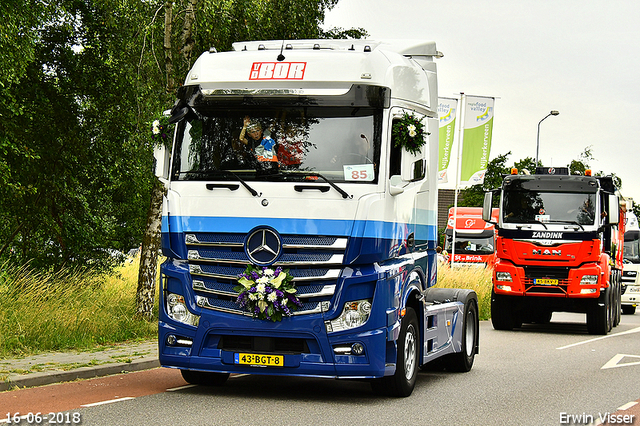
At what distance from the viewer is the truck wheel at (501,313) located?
19.5 m

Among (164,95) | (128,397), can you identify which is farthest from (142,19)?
(128,397)

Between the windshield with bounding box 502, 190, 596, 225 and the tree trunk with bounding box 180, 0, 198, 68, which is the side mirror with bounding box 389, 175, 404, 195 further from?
the windshield with bounding box 502, 190, 596, 225

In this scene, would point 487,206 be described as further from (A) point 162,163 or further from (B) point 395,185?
(A) point 162,163

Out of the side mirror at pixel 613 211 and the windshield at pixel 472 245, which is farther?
the windshield at pixel 472 245

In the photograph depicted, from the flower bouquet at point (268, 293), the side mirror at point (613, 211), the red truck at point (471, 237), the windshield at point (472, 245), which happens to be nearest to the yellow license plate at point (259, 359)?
the flower bouquet at point (268, 293)

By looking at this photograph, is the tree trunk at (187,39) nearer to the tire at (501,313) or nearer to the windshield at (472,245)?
the tire at (501,313)

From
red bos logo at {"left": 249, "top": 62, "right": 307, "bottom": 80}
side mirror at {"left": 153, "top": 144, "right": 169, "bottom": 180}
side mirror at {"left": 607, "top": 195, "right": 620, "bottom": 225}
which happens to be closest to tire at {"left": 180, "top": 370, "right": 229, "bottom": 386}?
side mirror at {"left": 153, "top": 144, "right": 169, "bottom": 180}

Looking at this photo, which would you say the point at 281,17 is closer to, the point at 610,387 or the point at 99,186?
A: the point at 99,186

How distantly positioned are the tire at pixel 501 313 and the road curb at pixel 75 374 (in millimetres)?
10108

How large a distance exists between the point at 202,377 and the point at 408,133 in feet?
12.2

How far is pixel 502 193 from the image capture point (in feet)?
62.5

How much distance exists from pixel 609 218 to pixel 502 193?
232 cm

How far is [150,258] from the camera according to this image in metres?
15.5

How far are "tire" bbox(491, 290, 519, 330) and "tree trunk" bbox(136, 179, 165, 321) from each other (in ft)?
26.5
